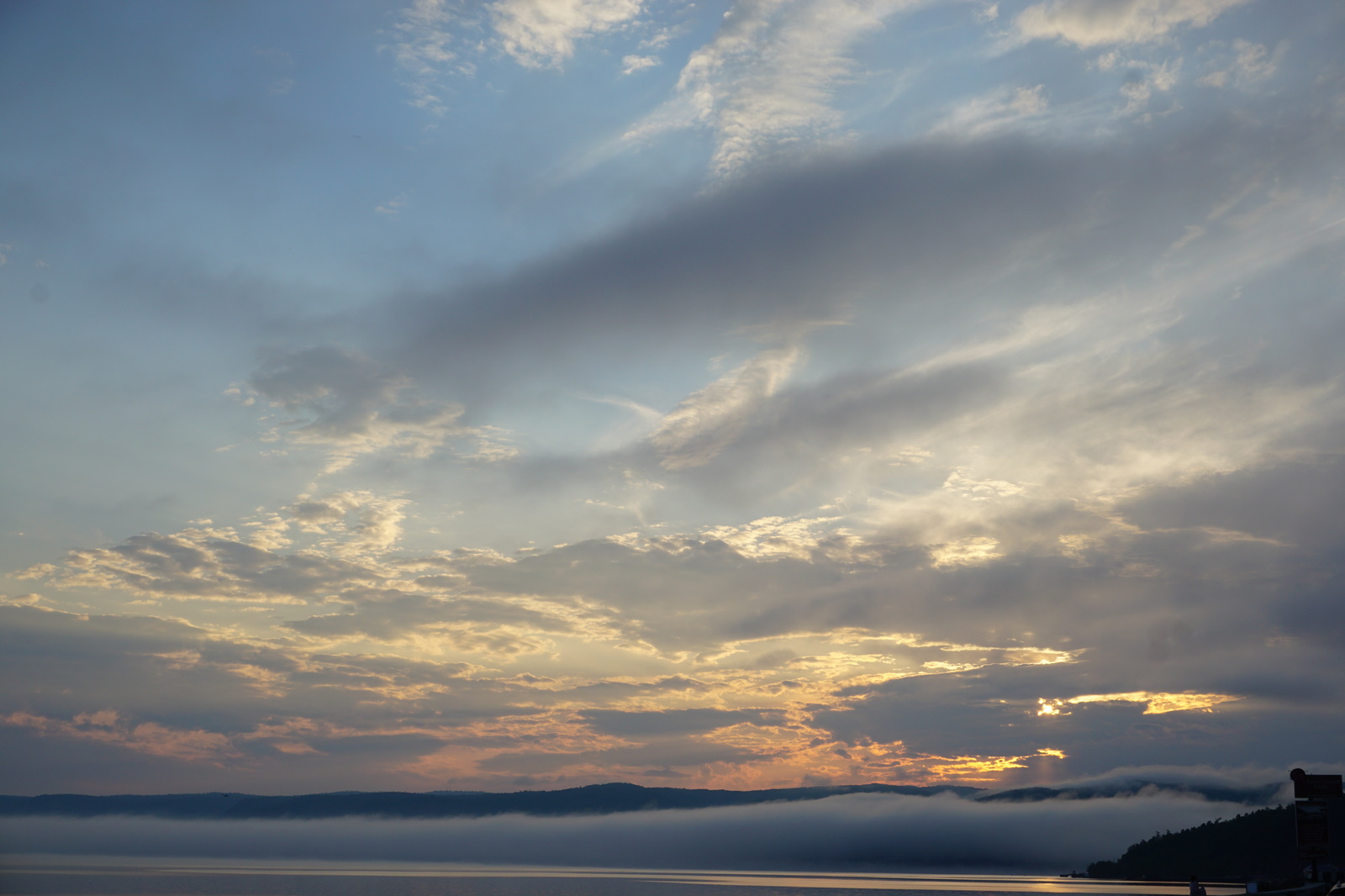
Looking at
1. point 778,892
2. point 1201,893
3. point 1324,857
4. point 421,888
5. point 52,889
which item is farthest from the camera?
point 778,892

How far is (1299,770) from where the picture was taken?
2213 inches

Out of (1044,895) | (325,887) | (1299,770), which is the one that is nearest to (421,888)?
(325,887)

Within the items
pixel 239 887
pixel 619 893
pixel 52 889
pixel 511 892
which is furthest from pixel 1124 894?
pixel 52 889

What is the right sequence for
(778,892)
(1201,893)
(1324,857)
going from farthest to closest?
1. (778,892)
2. (1201,893)
3. (1324,857)

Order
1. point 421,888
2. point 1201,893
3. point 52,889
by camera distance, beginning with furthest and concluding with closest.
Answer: point 421,888, point 52,889, point 1201,893

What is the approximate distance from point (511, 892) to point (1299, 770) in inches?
5429

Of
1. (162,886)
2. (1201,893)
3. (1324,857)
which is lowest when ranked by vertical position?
(162,886)

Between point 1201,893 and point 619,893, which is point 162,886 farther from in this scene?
point 1201,893

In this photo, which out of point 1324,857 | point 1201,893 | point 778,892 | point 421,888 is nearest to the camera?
point 1324,857

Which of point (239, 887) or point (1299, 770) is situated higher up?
point (1299, 770)

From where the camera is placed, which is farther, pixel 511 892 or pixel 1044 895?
pixel 1044 895

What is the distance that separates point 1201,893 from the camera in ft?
226

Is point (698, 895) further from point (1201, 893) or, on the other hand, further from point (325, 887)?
point (1201, 893)

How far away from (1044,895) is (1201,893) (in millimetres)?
137758
